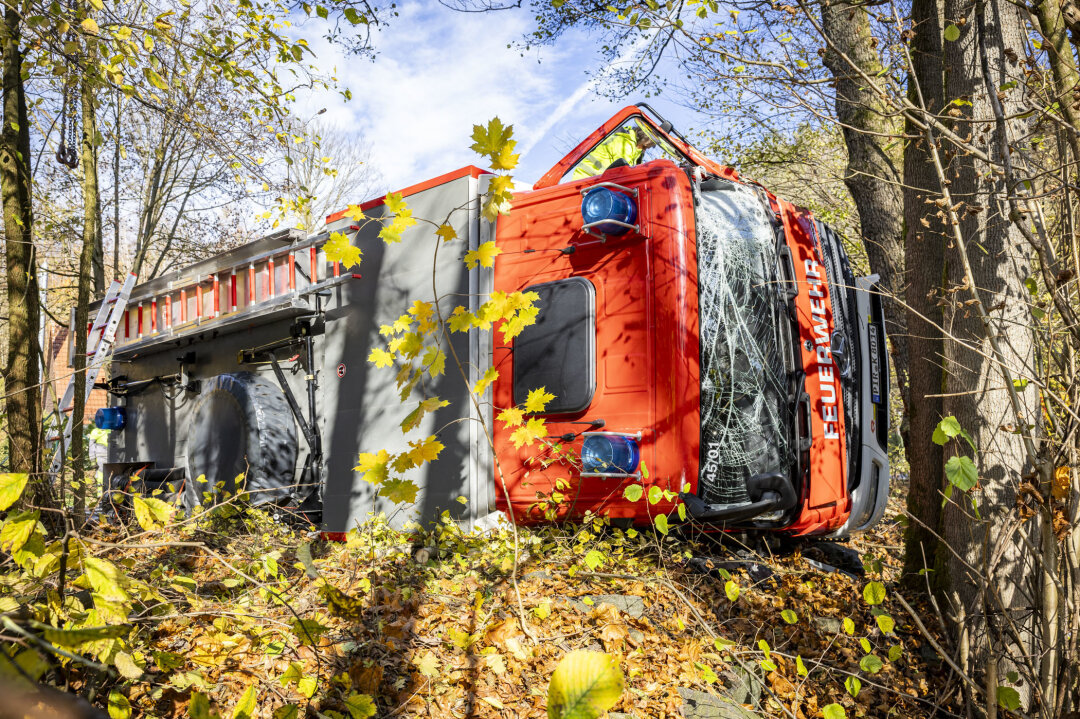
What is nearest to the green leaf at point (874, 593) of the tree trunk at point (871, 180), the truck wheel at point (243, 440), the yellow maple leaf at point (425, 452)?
the yellow maple leaf at point (425, 452)

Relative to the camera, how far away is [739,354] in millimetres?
4812

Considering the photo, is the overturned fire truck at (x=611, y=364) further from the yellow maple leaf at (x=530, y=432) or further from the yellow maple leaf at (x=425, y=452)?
the yellow maple leaf at (x=425, y=452)

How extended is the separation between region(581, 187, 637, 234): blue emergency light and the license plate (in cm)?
210

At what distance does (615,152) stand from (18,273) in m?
4.38

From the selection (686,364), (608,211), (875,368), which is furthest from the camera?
(875,368)

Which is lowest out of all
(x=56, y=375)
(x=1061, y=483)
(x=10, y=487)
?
(x=1061, y=483)

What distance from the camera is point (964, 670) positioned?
2.76 metres

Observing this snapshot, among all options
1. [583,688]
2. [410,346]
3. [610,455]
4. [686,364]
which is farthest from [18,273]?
[583,688]

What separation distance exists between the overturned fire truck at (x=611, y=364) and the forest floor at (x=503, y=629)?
38cm

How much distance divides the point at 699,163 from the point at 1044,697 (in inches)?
161

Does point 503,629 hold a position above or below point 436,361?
below

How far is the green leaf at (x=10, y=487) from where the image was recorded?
76.3 inches

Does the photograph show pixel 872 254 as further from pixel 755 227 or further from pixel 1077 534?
pixel 1077 534

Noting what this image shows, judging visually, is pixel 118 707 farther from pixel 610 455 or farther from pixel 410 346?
pixel 610 455
